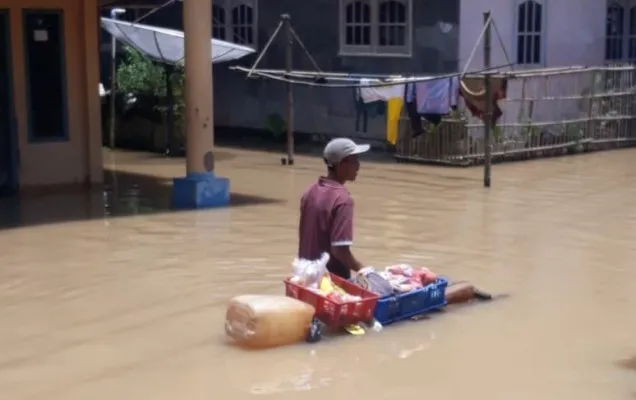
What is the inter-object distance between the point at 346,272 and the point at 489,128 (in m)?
7.55

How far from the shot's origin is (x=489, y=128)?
48.1 feet

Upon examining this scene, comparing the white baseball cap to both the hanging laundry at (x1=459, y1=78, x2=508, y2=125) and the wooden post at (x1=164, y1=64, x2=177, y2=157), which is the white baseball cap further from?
the wooden post at (x1=164, y1=64, x2=177, y2=157)

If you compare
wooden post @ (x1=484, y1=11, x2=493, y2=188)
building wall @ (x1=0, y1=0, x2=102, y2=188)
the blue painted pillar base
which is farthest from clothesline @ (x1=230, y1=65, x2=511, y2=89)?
the blue painted pillar base

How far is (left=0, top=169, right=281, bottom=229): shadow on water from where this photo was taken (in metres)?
12.2

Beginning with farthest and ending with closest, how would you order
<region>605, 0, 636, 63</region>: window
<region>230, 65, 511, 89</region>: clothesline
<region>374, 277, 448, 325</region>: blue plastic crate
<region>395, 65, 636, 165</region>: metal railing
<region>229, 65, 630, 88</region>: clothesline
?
<region>605, 0, 636, 63</region>: window
<region>395, 65, 636, 165</region>: metal railing
<region>229, 65, 630, 88</region>: clothesline
<region>230, 65, 511, 89</region>: clothesline
<region>374, 277, 448, 325</region>: blue plastic crate

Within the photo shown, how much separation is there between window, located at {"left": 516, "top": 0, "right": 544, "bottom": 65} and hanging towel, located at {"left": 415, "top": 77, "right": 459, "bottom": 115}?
3330 millimetres

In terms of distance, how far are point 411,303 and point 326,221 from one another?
0.90 metres

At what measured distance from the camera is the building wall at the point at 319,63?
60.0 feet

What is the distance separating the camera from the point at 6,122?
1405 centimetres

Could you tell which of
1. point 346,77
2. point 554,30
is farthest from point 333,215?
→ point 554,30

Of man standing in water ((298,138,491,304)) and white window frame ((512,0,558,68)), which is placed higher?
white window frame ((512,0,558,68))

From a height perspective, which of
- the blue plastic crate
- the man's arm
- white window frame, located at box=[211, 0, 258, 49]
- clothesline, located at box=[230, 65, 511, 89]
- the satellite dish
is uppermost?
white window frame, located at box=[211, 0, 258, 49]

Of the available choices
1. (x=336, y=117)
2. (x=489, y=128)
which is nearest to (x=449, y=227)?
(x=489, y=128)

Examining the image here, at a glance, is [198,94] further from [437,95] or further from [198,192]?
[437,95]
